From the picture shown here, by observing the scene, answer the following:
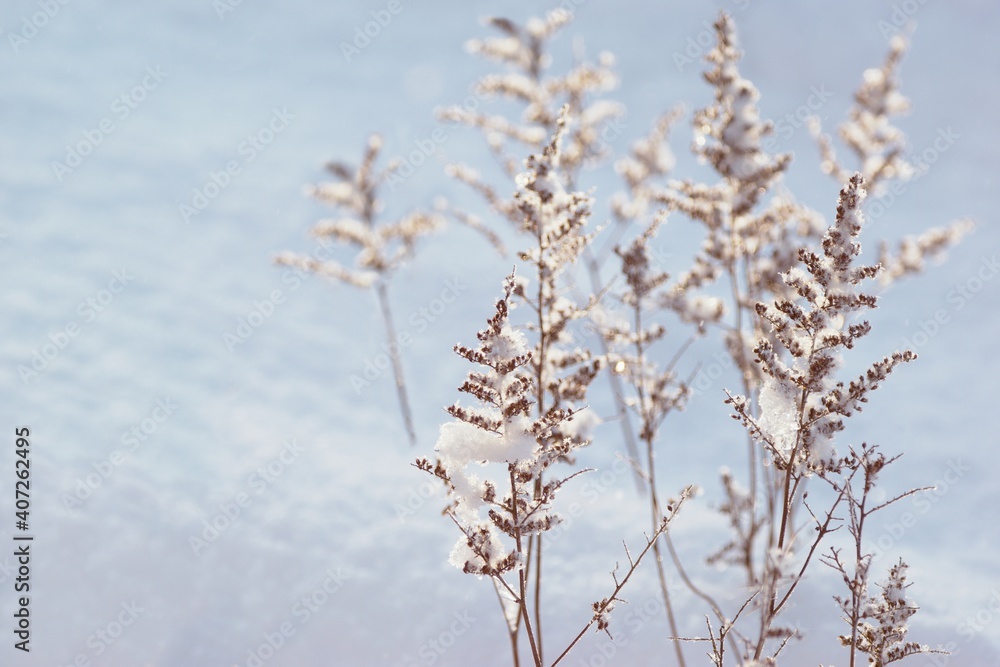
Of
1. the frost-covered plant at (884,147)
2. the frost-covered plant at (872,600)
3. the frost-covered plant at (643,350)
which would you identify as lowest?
the frost-covered plant at (872,600)

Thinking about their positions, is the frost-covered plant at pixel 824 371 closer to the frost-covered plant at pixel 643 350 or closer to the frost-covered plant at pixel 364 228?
the frost-covered plant at pixel 643 350

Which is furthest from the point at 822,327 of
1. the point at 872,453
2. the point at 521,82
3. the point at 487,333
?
the point at 521,82

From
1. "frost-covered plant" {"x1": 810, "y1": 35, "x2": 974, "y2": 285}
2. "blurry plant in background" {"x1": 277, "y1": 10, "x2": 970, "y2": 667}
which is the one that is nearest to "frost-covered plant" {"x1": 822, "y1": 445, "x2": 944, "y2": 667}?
"blurry plant in background" {"x1": 277, "y1": 10, "x2": 970, "y2": 667}

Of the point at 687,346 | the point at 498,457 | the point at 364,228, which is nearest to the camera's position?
the point at 498,457

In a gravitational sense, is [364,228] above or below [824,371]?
above

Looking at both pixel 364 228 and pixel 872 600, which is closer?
pixel 872 600

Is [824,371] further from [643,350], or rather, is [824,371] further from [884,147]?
[884,147]

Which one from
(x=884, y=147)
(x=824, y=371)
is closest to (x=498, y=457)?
(x=824, y=371)

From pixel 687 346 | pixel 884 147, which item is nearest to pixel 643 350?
pixel 687 346

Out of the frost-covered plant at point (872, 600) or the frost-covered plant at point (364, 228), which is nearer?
the frost-covered plant at point (872, 600)

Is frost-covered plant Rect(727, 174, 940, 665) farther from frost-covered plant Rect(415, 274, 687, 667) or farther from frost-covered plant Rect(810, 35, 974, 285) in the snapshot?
frost-covered plant Rect(810, 35, 974, 285)

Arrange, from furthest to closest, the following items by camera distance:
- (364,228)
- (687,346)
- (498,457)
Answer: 1. (364,228)
2. (687,346)
3. (498,457)

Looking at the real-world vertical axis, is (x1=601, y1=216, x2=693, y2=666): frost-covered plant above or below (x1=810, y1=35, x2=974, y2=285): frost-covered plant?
below

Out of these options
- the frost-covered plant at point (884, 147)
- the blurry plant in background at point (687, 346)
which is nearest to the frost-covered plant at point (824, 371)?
the blurry plant in background at point (687, 346)
